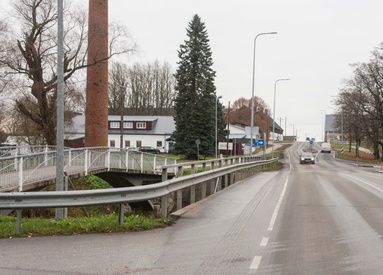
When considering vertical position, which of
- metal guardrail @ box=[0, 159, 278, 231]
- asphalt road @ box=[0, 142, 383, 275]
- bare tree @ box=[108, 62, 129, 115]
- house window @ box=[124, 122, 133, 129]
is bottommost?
asphalt road @ box=[0, 142, 383, 275]

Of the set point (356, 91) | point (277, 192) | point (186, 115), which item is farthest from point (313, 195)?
point (356, 91)

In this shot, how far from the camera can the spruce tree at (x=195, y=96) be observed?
5575 centimetres

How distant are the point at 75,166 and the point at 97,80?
9.89m

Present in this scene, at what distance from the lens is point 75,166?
62.7 ft

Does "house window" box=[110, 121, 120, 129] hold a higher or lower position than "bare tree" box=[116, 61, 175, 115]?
lower

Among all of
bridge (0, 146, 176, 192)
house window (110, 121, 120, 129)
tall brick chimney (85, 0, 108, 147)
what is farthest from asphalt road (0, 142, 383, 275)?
house window (110, 121, 120, 129)

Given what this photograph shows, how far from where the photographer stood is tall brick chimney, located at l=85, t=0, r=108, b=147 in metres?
27.2

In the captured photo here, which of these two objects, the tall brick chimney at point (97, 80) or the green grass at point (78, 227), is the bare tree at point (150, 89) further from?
the green grass at point (78, 227)

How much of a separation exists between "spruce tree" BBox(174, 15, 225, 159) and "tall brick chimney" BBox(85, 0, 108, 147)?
92.0 ft

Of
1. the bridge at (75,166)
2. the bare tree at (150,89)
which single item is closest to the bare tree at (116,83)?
the bare tree at (150,89)

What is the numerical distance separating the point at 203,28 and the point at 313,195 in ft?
157

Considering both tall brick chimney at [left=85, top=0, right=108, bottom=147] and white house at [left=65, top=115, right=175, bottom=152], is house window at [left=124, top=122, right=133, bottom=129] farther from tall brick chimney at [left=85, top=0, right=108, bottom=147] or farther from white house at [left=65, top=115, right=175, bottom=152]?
tall brick chimney at [left=85, top=0, right=108, bottom=147]

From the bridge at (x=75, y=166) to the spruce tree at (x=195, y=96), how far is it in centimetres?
2375

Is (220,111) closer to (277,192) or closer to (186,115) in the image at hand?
(186,115)
